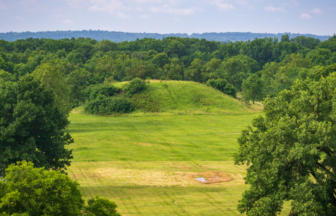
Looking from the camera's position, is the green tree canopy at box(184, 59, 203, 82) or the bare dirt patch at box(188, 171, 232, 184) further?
the green tree canopy at box(184, 59, 203, 82)

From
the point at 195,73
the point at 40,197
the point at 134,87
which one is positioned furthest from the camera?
the point at 195,73

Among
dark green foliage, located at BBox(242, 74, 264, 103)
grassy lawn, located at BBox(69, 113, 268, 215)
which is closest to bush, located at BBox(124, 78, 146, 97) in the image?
grassy lawn, located at BBox(69, 113, 268, 215)

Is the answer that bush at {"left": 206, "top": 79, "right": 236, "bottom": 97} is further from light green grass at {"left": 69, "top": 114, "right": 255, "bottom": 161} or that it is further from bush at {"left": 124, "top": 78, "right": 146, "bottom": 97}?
bush at {"left": 124, "top": 78, "right": 146, "bottom": 97}

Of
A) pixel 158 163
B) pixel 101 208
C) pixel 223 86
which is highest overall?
pixel 101 208

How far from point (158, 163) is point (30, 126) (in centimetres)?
1766

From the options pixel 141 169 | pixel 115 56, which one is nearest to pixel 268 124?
pixel 141 169

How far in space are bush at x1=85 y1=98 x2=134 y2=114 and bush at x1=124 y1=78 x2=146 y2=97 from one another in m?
4.62

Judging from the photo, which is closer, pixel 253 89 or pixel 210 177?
pixel 210 177

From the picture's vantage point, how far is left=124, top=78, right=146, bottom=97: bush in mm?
82750

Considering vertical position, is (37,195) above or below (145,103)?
above

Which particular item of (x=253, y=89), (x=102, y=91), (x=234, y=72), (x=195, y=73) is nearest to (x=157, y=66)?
(x=195, y=73)

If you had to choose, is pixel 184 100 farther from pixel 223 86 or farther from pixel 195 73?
pixel 195 73

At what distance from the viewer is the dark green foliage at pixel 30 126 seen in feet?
84.9

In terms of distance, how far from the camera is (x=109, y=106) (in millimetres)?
77062
